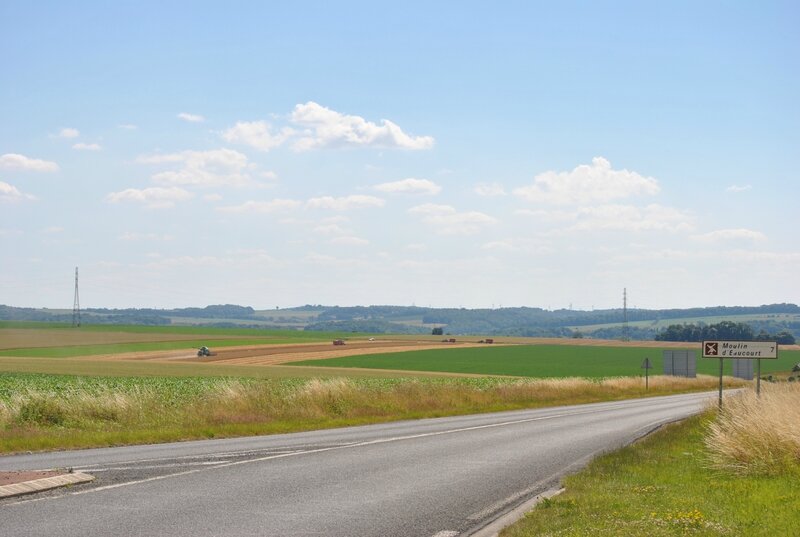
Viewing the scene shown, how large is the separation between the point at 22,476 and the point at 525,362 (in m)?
92.5

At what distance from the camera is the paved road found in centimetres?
1080

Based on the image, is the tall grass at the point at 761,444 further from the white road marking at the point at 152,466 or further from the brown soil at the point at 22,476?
the brown soil at the point at 22,476

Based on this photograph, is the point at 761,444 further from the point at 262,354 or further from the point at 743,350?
the point at 262,354

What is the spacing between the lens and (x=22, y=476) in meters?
13.8

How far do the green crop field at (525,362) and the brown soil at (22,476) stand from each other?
7021cm

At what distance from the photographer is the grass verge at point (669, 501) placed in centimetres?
1025

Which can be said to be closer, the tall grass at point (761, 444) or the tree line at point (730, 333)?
the tall grass at point (761, 444)

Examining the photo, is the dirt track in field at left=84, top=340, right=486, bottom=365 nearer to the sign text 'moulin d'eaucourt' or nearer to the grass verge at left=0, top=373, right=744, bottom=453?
the grass verge at left=0, top=373, right=744, bottom=453

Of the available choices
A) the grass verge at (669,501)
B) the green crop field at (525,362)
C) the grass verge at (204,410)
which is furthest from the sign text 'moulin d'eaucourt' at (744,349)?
the green crop field at (525,362)

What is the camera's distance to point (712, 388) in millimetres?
73188

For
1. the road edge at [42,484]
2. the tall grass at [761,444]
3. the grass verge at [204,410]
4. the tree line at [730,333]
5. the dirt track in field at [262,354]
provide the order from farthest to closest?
the tree line at [730,333] → the dirt track in field at [262,354] → the grass verge at [204,410] → the tall grass at [761,444] → the road edge at [42,484]

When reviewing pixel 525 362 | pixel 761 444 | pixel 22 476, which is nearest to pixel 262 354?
pixel 525 362

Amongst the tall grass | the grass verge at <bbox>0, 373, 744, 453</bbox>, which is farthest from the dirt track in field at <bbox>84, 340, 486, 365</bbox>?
the tall grass

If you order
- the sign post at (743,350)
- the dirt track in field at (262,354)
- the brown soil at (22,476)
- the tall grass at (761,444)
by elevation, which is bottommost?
the dirt track in field at (262,354)
